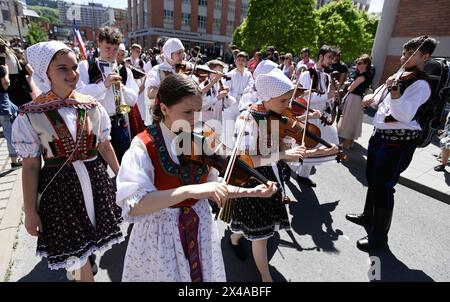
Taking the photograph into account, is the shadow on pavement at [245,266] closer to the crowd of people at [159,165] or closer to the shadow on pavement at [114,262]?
the crowd of people at [159,165]

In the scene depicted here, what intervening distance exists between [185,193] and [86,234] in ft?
3.84

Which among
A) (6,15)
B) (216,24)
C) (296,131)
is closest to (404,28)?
(296,131)

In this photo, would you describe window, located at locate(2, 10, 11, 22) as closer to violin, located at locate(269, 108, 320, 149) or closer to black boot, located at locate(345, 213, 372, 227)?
violin, located at locate(269, 108, 320, 149)

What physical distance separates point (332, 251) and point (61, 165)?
9.65 feet

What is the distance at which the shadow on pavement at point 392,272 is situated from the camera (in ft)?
9.42

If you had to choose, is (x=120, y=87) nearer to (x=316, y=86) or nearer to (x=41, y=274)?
(x=41, y=274)

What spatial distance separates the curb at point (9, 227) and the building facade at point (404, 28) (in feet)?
34.0

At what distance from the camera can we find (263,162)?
2.38 metres

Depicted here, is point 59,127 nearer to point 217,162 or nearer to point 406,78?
point 217,162

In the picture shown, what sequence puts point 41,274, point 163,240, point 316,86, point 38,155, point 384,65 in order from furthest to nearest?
point 384,65 < point 316,86 < point 41,274 < point 38,155 < point 163,240

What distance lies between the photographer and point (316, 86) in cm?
Result: 478

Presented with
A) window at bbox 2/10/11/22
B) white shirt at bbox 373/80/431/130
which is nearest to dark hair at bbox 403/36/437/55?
white shirt at bbox 373/80/431/130

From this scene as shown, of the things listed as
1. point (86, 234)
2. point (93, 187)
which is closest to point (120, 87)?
point (93, 187)
